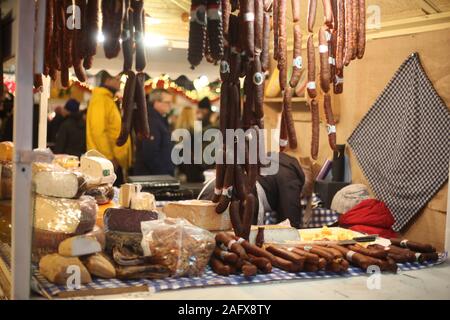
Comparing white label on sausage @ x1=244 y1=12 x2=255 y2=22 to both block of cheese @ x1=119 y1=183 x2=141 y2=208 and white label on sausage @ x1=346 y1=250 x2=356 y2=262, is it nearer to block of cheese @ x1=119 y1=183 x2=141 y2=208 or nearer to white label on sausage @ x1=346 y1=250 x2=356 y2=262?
block of cheese @ x1=119 y1=183 x2=141 y2=208

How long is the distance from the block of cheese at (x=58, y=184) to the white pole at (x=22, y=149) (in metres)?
0.42

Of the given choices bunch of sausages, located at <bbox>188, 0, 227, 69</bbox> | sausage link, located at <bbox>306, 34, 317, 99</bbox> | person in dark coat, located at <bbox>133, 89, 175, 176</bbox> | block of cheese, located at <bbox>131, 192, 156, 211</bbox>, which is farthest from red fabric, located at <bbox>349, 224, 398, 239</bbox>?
person in dark coat, located at <bbox>133, 89, 175, 176</bbox>

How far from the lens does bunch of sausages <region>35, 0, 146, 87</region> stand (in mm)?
2824

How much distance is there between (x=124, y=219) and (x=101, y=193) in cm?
97

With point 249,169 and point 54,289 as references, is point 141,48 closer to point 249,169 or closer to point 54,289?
point 249,169

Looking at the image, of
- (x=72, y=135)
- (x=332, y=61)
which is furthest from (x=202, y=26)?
(x=72, y=135)

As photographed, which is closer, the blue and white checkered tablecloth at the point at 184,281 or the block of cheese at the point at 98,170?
Result: the blue and white checkered tablecloth at the point at 184,281

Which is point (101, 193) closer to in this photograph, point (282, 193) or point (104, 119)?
point (282, 193)

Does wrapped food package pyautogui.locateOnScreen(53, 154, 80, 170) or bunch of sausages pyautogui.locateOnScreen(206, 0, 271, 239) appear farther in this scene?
wrapped food package pyautogui.locateOnScreen(53, 154, 80, 170)

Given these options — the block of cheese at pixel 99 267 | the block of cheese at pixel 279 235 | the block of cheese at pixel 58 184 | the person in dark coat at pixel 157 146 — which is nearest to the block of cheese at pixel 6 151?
the block of cheese at pixel 58 184

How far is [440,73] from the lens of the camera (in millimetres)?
5258

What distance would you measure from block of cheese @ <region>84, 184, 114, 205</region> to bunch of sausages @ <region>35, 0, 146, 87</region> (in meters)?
0.78

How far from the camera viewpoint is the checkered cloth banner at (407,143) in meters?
5.23

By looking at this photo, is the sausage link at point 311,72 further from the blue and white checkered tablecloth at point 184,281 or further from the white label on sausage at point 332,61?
the blue and white checkered tablecloth at point 184,281
